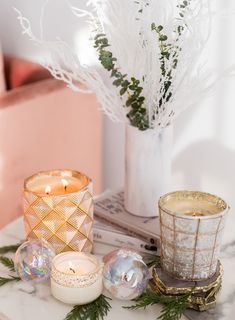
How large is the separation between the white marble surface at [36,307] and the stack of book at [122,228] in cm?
18

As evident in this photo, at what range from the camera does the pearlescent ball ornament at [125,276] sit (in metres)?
0.97

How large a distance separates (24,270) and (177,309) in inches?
11.5

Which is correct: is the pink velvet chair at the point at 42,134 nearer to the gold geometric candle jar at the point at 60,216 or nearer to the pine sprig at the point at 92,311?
the gold geometric candle jar at the point at 60,216

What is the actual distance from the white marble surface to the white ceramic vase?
0.96 feet

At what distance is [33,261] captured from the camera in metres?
1.02

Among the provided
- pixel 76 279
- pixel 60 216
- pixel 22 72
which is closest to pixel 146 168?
pixel 60 216

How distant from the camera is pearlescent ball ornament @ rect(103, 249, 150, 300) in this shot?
0.97m

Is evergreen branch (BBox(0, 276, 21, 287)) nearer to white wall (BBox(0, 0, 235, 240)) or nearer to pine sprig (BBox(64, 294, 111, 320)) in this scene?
pine sprig (BBox(64, 294, 111, 320))

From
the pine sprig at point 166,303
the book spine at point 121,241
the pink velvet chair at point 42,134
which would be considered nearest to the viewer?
the pine sprig at point 166,303

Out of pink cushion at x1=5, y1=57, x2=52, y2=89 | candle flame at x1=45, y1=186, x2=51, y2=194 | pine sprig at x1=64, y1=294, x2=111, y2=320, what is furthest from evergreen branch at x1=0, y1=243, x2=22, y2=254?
pink cushion at x1=5, y1=57, x2=52, y2=89

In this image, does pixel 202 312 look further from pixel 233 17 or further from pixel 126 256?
pixel 233 17

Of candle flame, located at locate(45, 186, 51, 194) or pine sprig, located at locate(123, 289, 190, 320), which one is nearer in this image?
pine sprig, located at locate(123, 289, 190, 320)

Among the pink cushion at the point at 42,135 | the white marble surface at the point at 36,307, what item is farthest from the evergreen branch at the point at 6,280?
the pink cushion at the point at 42,135

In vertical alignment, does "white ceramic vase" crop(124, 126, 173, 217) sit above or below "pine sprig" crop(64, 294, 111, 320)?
above
